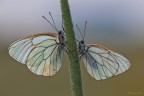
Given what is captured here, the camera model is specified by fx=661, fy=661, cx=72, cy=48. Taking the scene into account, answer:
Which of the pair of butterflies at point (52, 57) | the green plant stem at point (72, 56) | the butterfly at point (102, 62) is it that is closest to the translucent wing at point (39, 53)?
the pair of butterflies at point (52, 57)

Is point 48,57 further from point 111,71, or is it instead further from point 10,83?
point 10,83

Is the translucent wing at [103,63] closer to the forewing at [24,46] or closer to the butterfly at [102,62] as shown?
the butterfly at [102,62]

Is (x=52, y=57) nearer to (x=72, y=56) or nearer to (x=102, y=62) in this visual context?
(x=102, y=62)

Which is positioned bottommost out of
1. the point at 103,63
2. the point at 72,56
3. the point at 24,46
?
the point at 103,63

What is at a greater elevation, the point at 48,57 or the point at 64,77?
the point at 48,57

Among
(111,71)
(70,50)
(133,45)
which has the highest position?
(70,50)

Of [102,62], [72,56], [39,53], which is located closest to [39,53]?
[39,53]

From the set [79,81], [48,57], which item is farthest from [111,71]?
[79,81]
